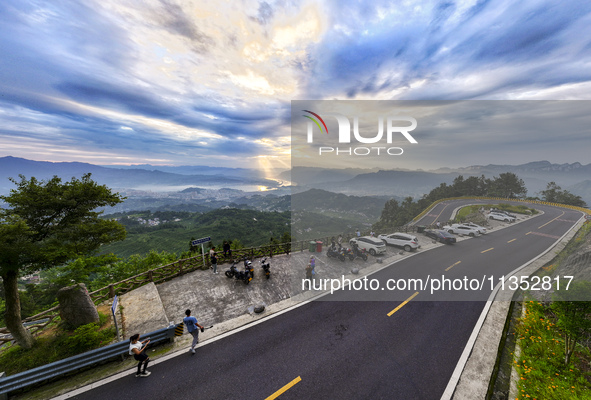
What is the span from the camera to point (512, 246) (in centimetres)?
2197

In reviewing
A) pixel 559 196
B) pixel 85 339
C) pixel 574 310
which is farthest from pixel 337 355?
pixel 559 196

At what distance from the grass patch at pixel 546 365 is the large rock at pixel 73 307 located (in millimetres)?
16679

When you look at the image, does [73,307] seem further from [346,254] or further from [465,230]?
[465,230]

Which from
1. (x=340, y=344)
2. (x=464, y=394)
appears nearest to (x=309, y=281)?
(x=340, y=344)

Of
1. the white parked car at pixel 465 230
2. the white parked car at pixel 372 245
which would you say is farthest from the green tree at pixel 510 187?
the white parked car at pixel 372 245

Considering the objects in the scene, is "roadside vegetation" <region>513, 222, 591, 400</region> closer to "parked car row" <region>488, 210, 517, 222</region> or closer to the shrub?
the shrub

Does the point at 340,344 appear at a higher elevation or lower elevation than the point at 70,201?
lower

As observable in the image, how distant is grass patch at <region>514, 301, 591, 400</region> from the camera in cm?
635

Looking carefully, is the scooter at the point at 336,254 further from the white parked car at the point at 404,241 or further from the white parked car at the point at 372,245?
the white parked car at the point at 404,241

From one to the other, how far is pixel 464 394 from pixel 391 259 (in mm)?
11821

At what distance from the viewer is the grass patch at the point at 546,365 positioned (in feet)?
20.8

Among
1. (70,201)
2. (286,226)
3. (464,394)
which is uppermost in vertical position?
(70,201)

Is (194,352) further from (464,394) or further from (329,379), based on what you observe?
(464,394)

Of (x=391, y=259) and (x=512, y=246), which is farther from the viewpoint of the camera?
(x=512, y=246)
